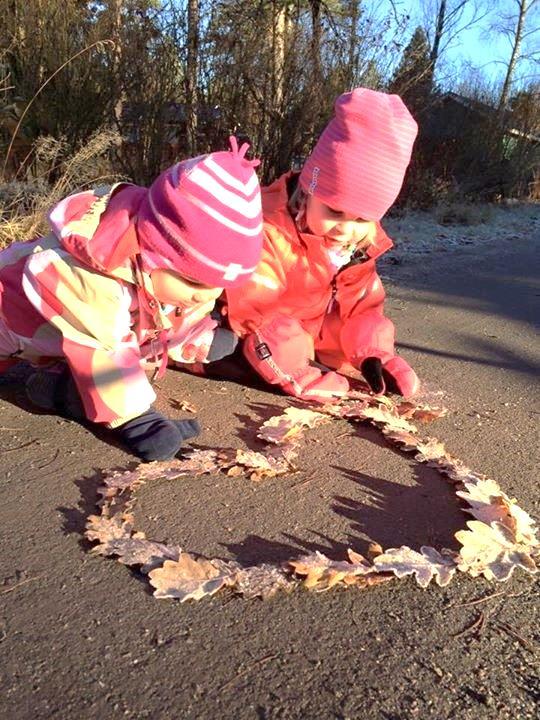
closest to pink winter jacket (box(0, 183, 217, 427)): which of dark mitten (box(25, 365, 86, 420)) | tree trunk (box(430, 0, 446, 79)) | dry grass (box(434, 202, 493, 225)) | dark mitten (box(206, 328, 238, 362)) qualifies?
dark mitten (box(25, 365, 86, 420))

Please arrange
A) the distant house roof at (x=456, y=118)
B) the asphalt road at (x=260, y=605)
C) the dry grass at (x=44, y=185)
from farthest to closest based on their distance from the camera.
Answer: the distant house roof at (x=456, y=118)
the dry grass at (x=44, y=185)
the asphalt road at (x=260, y=605)

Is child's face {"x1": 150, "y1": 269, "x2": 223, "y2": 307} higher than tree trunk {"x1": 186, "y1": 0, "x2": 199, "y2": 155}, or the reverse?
tree trunk {"x1": 186, "y1": 0, "x2": 199, "y2": 155}

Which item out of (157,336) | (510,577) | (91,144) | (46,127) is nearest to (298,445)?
(157,336)

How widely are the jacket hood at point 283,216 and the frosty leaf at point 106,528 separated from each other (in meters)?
1.50

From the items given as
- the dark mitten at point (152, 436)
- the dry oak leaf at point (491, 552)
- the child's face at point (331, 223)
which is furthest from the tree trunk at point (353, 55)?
the dry oak leaf at point (491, 552)

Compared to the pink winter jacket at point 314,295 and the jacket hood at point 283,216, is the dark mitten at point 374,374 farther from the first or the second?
the jacket hood at point 283,216

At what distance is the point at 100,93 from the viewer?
641 cm

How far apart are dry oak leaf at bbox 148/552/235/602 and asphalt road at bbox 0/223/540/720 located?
0.03 metres

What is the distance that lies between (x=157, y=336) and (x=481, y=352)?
1933 mm

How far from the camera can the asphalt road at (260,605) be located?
4.31 ft

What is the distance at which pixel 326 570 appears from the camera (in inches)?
65.5

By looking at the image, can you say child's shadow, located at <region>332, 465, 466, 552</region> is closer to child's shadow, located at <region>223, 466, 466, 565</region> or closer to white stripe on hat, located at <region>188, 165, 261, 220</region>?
child's shadow, located at <region>223, 466, 466, 565</region>

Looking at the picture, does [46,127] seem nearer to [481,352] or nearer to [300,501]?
[481,352]

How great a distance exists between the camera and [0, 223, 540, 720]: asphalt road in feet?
4.31
